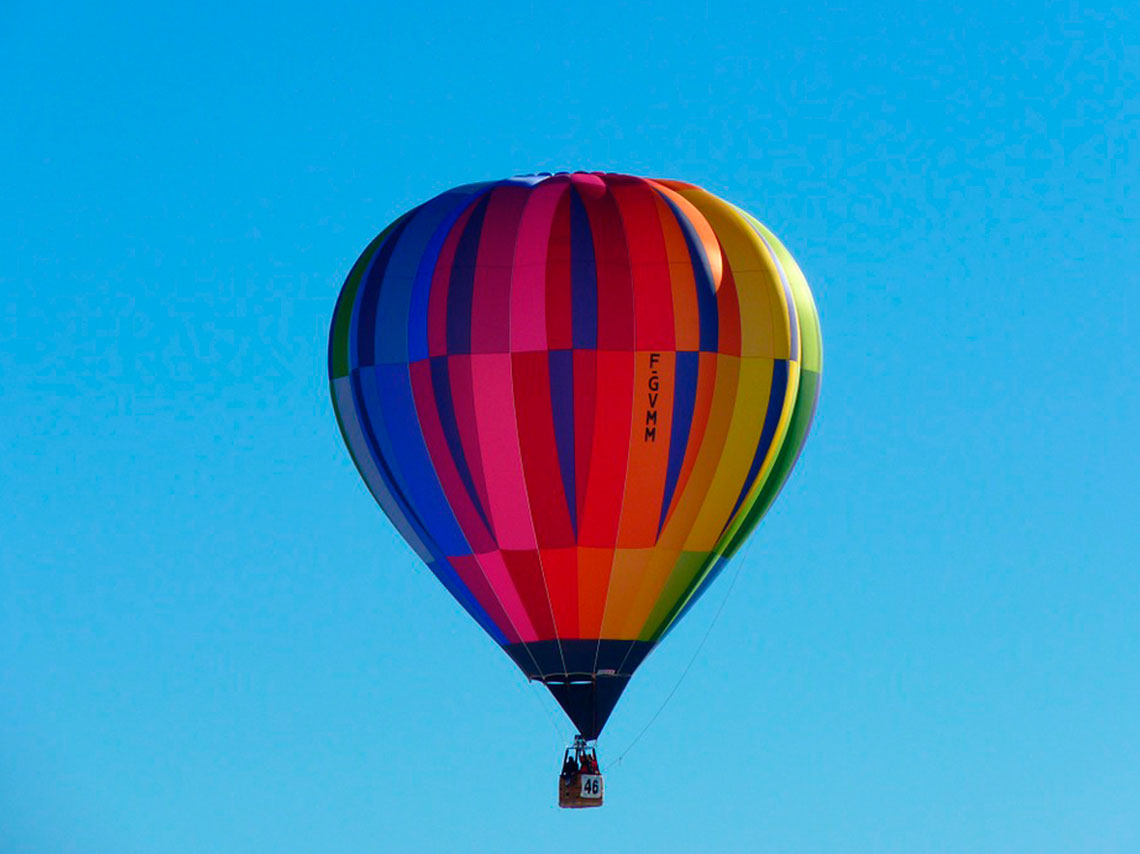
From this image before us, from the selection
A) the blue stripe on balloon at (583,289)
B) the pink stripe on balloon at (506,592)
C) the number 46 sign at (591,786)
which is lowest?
the number 46 sign at (591,786)

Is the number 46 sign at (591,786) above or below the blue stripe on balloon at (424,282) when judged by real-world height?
below

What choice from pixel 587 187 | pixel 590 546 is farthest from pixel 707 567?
pixel 587 187

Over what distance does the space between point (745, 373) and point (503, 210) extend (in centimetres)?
407

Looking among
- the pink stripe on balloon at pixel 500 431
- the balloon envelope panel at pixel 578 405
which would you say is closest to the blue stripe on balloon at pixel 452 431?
the balloon envelope panel at pixel 578 405

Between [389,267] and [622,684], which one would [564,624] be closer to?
[622,684]

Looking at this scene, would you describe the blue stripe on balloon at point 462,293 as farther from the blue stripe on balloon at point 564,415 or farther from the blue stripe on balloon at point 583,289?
the blue stripe on balloon at point 583,289

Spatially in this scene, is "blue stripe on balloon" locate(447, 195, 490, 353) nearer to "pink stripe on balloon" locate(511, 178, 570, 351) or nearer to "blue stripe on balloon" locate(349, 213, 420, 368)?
"pink stripe on balloon" locate(511, 178, 570, 351)

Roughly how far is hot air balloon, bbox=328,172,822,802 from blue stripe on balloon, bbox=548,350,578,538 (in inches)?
1.1

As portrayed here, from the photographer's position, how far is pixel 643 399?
2105 inches

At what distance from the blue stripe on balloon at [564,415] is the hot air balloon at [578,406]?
0.03 meters

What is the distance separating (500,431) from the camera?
53.5 meters

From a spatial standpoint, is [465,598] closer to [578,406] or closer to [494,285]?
[578,406]

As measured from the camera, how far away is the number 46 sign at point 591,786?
53406 mm

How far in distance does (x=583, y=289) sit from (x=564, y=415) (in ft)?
5.77
